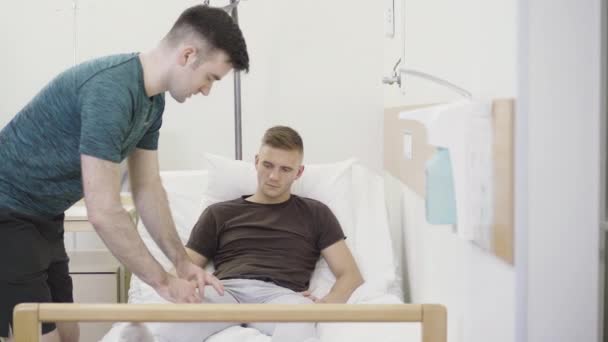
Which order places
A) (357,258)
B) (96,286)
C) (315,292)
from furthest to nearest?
(96,286)
(357,258)
(315,292)

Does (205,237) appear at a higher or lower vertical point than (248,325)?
higher

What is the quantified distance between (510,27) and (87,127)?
2.90ft

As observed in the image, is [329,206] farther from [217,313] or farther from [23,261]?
[217,313]

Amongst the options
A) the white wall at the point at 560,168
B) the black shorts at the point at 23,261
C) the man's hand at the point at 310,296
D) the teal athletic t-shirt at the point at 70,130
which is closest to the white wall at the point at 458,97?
the white wall at the point at 560,168

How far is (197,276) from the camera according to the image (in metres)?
2.00

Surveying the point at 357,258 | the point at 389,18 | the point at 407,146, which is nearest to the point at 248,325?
the point at 357,258

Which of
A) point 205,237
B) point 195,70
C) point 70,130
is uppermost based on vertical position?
point 195,70

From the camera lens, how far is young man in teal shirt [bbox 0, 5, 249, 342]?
1679 millimetres

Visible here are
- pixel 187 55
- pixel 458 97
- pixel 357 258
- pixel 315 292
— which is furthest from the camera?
pixel 357 258

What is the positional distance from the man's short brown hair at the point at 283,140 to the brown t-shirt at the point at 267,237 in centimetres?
22

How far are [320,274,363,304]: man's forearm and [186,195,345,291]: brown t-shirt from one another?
0.11m

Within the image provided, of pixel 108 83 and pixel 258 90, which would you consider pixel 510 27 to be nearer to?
pixel 108 83

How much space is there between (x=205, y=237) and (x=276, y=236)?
242 millimetres

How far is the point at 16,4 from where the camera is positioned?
138 inches
